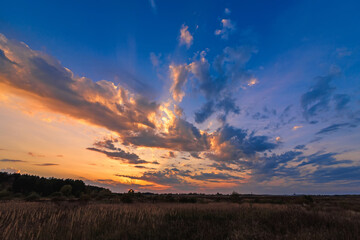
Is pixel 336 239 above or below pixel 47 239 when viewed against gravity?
above

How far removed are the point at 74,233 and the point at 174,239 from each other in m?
4.65

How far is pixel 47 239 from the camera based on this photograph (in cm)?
699

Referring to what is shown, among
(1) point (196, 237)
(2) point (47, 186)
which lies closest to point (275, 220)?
(1) point (196, 237)

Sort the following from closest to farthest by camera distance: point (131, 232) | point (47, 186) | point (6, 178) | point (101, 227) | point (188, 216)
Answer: point (131, 232) < point (101, 227) < point (188, 216) < point (47, 186) < point (6, 178)

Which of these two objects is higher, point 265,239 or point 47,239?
point 265,239

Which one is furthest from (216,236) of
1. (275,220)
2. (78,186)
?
(78,186)

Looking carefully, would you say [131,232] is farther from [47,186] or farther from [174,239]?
[47,186]

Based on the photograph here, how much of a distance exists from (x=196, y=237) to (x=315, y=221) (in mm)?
8021

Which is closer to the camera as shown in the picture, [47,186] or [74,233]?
[74,233]

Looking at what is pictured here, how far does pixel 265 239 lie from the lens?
6.34m

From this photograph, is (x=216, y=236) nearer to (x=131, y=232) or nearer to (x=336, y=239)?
(x=131, y=232)

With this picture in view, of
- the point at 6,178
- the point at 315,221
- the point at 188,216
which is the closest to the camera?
the point at 315,221

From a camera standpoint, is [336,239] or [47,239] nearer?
[336,239]

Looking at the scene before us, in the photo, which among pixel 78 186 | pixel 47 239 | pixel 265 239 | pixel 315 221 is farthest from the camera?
pixel 78 186
